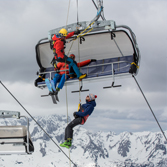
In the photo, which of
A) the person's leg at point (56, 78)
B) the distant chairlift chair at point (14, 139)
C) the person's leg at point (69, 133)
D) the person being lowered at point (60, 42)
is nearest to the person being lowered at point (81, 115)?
the person's leg at point (69, 133)

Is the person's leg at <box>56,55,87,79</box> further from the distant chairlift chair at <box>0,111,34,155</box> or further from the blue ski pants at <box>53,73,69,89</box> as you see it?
the distant chairlift chair at <box>0,111,34,155</box>

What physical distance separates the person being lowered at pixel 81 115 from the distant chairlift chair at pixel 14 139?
3.21m

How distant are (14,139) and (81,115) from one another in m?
3.97

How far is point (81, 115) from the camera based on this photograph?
11500 millimetres

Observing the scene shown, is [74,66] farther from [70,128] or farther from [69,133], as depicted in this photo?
[69,133]

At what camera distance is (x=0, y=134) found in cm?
807

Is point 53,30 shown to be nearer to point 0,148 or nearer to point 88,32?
point 88,32

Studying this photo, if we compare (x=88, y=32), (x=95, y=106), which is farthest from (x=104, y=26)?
(x=95, y=106)

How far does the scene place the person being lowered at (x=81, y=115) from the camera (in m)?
11.1

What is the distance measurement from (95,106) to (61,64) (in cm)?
260

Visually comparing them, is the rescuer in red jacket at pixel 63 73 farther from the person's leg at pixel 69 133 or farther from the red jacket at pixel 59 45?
the person's leg at pixel 69 133

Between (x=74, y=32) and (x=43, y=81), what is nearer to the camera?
(x=74, y=32)

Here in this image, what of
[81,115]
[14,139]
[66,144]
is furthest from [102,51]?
[14,139]

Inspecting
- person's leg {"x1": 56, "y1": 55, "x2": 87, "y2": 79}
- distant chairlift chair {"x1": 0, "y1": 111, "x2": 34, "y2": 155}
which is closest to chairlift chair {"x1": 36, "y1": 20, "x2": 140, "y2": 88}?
→ person's leg {"x1": 56, "y1": 55, "x2": 87, "y2": 79}
